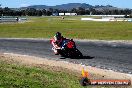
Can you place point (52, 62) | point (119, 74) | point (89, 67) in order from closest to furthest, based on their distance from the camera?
point (119, 74) → point (89, 67) → point (52, 62)

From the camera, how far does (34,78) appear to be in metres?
15.2

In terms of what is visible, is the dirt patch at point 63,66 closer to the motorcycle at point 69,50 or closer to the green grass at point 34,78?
the green grass at point 34,78

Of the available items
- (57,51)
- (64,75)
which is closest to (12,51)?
(57,51)

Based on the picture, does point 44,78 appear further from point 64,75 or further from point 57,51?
point 57,51

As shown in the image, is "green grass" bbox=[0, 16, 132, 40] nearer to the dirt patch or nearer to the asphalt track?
the asphalt track

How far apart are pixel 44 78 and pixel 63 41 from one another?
25.8 feet

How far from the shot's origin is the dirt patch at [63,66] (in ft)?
53.1

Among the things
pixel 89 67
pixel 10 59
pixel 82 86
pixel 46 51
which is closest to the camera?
pixel 82 86

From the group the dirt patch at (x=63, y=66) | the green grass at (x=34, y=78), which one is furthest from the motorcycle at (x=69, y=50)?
the green grass at (x=34, y=78)

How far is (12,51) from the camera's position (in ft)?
88.7

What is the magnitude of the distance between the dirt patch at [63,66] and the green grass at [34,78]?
3.31 feet

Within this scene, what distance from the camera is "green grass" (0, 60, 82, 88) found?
536 inches

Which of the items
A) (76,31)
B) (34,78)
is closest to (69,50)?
(34,78)

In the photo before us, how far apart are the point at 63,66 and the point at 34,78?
4265 millimetres
